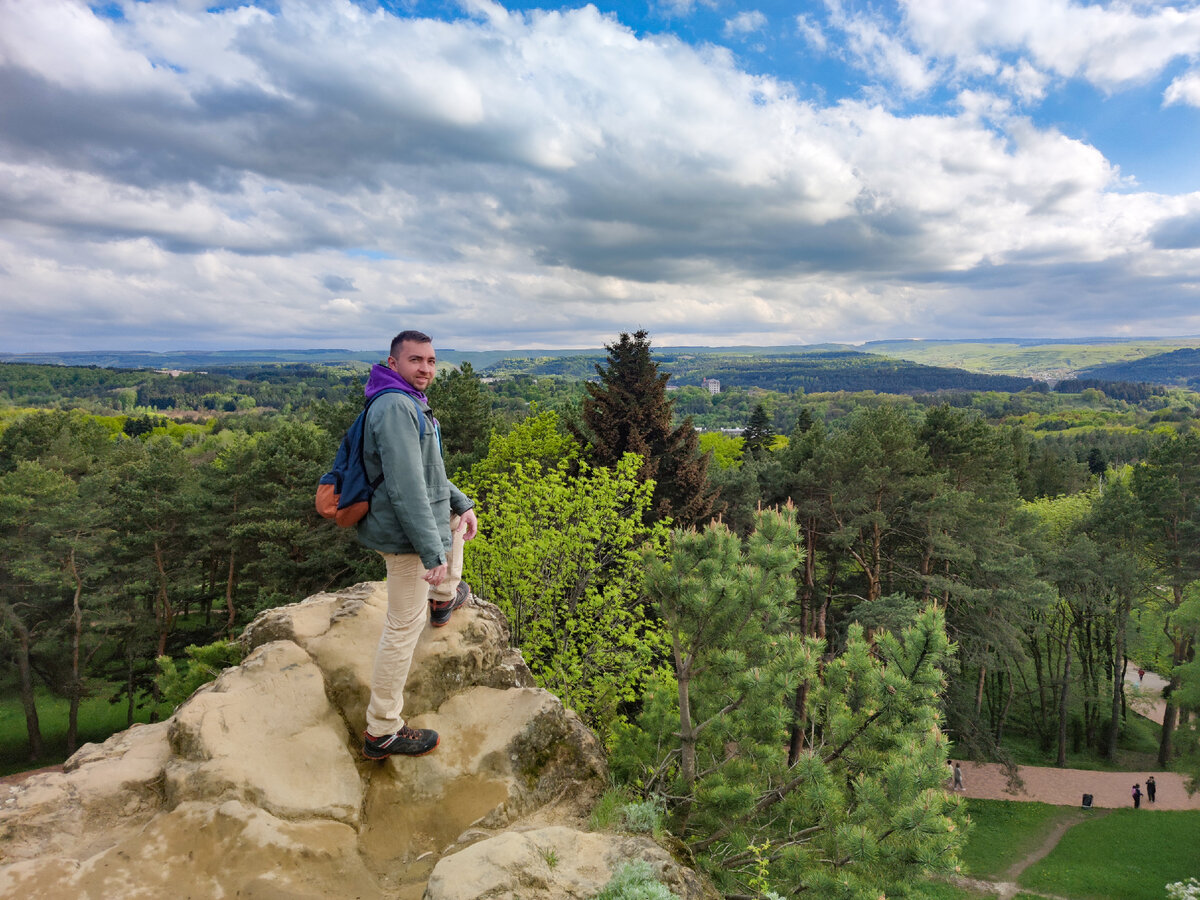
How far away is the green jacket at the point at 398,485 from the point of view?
15.5ft

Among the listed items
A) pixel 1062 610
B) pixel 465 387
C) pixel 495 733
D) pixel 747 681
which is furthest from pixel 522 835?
pixel 1062 610

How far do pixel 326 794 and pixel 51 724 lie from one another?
37.9 m

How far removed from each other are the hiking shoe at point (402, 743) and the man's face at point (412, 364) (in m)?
3.47

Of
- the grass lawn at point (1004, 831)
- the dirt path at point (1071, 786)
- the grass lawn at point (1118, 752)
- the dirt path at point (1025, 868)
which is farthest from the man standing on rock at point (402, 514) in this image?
the grass lawn at point (1118, 752)

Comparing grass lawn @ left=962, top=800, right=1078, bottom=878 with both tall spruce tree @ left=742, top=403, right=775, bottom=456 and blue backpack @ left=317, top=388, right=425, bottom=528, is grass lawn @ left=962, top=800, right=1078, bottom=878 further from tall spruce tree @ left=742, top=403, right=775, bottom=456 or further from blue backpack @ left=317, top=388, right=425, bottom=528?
tall spruce tree @ left=742, top=403, right=775, bottom=456

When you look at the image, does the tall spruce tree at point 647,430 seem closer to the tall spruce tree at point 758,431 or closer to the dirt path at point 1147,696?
the dirt path at point 1147,696

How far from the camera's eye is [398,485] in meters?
4.73

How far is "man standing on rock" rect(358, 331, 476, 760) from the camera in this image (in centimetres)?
474

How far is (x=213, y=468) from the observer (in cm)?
2839

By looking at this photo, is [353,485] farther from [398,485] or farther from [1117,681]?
[1117,681]

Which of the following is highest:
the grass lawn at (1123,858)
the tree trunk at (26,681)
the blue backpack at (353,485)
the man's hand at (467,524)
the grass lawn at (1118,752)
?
the blue backpack at (353,485)

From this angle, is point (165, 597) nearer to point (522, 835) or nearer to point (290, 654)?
point (290, 654)

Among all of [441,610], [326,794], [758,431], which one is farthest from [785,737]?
[758,431]

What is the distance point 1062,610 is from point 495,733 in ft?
115
